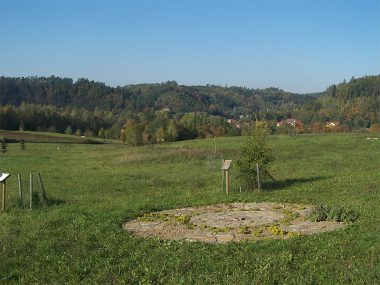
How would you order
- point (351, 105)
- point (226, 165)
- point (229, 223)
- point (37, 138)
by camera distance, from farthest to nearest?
point (351, 105)
point (37, 138)
point (226, 165)
point (229, 223)

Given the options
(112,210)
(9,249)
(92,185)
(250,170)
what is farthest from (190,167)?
(9,249)

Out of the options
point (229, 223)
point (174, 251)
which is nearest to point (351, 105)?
point (229, 223)

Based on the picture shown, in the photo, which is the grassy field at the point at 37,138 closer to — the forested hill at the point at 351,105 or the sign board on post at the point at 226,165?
the sign board on post at the point at 226,165

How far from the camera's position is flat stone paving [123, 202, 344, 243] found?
10.6m

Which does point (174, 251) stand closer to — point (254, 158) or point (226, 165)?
point (226, 165)

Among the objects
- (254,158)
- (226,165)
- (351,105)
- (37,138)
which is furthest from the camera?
(351,105)

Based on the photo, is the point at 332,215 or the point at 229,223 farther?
the point at 229,223

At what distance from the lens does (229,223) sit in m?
12.0

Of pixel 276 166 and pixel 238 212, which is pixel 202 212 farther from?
pixel 276 166

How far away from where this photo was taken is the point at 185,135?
359 ft

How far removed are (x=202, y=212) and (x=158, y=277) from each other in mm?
6107

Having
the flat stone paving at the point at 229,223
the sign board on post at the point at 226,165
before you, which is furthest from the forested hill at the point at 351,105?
the flat stone paving at the point at 229,223

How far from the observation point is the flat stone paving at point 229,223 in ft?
34.9

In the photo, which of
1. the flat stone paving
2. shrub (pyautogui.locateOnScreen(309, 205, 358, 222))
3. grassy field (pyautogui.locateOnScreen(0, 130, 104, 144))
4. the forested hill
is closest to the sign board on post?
the flat stone paving
